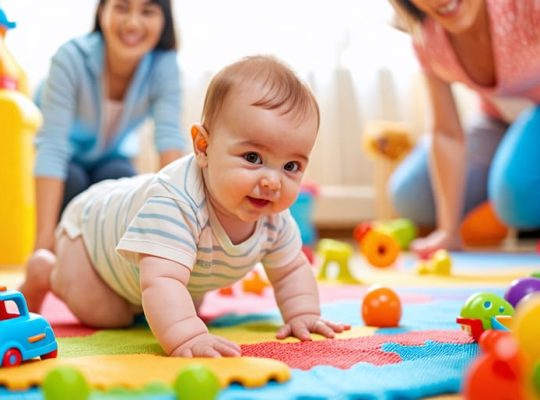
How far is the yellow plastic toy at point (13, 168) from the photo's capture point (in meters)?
1.95

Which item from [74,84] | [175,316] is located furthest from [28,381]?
[74,84]

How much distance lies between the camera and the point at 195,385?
522 millimetres

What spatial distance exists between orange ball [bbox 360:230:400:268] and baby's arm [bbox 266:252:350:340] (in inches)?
32.0

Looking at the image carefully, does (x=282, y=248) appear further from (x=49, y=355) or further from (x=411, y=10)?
(x=411, y=10)

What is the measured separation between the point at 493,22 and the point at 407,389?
49.1 inches

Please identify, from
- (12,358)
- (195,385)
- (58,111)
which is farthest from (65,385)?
(58,111)

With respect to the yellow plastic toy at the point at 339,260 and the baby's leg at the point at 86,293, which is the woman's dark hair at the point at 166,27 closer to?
the yellow plastic toy at the point at 339,260

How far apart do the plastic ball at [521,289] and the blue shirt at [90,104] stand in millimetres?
924

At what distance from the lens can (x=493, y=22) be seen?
5.35 ft

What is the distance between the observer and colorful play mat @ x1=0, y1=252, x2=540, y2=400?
589 millimetres

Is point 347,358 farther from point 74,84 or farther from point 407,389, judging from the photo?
point 74,84

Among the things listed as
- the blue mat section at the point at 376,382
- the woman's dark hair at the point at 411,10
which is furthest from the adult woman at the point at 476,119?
the blue mat section at the point at 376,382

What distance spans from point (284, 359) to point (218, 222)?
0.21 m

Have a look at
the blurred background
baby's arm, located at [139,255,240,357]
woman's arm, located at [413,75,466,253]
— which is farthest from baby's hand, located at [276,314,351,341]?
the blurred background
